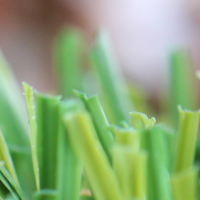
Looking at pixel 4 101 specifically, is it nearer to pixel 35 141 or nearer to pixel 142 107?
pixel 35 141

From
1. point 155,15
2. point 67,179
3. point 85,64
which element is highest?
point 155,15

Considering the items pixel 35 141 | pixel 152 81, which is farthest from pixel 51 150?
pixel 152 81

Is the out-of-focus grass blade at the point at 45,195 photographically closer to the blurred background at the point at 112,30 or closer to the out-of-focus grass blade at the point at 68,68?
the out-of-focus grass blade at the point at 68,68

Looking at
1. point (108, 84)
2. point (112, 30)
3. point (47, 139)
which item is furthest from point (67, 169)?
point (112, 30)

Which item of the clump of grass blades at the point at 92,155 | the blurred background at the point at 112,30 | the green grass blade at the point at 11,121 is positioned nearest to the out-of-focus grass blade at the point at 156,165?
the clump of grass blades at the point at 92,155

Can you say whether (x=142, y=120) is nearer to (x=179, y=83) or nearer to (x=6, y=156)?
(x=6, y=156)

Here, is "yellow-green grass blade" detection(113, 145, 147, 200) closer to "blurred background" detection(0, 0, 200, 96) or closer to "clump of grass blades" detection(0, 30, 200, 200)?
"clump of grass blades" detection(0, 30, 200, 200)

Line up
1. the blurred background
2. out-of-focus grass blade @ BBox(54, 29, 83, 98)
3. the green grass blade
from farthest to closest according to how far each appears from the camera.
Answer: the blurred background, out-of-focus grass blade @ BBox(54, 29, 83, 98), the green grass blade

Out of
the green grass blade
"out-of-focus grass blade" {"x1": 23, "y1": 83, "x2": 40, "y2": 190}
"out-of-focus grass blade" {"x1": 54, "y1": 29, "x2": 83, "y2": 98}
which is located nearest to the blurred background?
"out-of-focus grass blade" {"x1": 54, "y1": 29, "x2": 83, "y2": 98}
